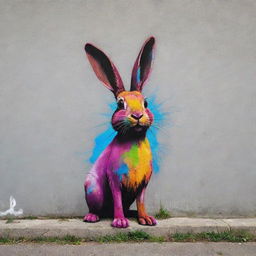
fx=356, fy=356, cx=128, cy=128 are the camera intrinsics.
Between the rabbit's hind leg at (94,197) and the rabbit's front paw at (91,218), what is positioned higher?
the rabbit's hind leg at (94,197)

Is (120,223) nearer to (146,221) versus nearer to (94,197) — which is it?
(146,221)

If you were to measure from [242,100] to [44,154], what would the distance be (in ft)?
9.27

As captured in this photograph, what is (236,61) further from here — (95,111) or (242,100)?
(95,111)

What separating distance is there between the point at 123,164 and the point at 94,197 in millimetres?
550

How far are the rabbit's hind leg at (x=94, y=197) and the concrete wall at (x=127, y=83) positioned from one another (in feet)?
0.97

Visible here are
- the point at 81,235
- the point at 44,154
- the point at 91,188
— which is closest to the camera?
the point at 81,235

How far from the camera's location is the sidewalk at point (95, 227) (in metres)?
4.11

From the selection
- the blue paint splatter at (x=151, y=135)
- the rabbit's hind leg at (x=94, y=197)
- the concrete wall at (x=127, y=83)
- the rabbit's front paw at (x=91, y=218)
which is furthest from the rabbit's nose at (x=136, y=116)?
the rabbit's front paw at (x=91, y=218)

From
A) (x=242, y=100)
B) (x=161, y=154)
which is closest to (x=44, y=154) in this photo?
(x=161, y=154)

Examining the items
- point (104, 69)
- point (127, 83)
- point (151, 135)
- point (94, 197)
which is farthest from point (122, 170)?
point (104, 69)

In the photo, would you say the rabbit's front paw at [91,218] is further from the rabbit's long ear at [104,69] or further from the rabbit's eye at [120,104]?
the rabbit's long ear at [104,69]

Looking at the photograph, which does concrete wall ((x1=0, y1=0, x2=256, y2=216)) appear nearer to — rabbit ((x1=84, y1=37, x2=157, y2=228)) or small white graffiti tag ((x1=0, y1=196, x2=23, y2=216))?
small white graffiti tag ((x1=0, y1=196, x2=23, y2=216))

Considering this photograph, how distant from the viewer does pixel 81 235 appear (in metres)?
4.09

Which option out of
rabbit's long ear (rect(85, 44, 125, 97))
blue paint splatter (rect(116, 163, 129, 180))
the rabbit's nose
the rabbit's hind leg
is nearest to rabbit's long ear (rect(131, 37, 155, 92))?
rabbit's long ear (rect(85, 44, 125, 97))
